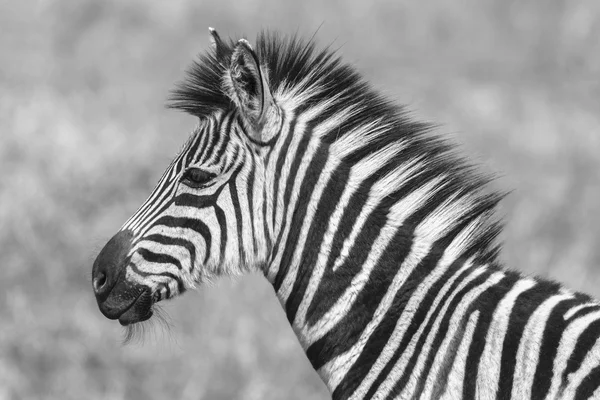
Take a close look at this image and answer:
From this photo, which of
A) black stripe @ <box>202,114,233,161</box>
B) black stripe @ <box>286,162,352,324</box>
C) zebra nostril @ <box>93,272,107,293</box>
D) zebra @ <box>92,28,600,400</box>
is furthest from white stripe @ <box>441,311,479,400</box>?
zebra nostril @ <box>93,272,107,293</box>

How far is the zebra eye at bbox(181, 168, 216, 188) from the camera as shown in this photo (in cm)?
547

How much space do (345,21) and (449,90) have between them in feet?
12.1

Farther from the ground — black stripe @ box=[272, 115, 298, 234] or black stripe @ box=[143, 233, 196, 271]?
black stripe @ box=[272, 115, 298, 234]

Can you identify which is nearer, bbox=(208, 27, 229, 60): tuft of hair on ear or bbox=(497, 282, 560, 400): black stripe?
bbox=(497, 282, 560, 400): black stripe

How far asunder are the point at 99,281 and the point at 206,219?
0.80m

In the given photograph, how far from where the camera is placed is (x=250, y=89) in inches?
213

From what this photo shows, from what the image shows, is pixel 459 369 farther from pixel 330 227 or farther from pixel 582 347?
pixel 330 227

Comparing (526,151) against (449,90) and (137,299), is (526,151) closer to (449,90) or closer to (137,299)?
(449,90)

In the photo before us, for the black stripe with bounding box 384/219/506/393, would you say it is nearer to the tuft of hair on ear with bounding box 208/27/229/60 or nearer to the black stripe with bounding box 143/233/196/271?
the black stripe with bounding box 143/233/196/271

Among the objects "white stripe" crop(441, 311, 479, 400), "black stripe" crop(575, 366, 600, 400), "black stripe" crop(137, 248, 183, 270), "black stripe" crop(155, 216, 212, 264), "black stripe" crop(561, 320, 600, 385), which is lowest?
"black stripe" crop(137, 248, 183, 270)

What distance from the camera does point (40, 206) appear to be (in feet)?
53.3

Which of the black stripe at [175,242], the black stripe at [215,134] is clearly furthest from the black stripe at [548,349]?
the black stripe at [215,134]

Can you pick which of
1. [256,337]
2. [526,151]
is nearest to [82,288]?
[256,337]

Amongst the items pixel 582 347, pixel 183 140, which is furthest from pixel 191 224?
pixel 183 140
